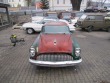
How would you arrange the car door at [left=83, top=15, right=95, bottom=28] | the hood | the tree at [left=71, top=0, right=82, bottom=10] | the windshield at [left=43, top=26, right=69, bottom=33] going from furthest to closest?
the tree at [left=71, top=0, right=82, bottom=10], the car door at [left=83, top=15, right=95, bottom=28], the windshield at [left=43, top=26, right=69, bottom=33], the hood

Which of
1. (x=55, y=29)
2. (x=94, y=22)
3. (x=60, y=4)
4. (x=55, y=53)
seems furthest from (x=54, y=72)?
(x=60, y=4)

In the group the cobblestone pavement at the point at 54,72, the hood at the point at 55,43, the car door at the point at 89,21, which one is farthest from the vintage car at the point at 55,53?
the car door at the point at 89,21

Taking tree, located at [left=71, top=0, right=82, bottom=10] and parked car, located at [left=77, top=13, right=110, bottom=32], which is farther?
tree, located at [left=71, top=0, right=82, bottom=10]

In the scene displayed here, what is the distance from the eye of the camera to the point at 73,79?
245 inches

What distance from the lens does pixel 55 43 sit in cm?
700

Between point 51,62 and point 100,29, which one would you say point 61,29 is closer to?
point 51,62

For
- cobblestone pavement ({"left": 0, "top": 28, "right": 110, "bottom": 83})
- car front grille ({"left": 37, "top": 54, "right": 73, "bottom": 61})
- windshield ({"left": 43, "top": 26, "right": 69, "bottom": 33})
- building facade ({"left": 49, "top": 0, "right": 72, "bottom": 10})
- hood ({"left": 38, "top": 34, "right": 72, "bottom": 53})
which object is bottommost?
cobblestone pavement ({"left": 0, "top": 28, "right": 110, "bottom": 83})

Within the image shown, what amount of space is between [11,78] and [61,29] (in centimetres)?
331

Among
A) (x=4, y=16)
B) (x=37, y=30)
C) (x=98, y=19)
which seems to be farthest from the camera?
(x=4, y=16)

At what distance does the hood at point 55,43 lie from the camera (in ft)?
21.8

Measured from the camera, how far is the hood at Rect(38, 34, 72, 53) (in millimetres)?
6656

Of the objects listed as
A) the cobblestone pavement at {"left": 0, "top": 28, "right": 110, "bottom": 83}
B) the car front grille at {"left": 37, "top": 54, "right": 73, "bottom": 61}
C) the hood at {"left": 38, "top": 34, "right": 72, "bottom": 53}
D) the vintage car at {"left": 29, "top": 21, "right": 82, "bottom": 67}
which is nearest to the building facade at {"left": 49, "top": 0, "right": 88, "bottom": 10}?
the cobblestone pavement at {"left": 0, "top": 28, "right": 110, "bottom": 83}

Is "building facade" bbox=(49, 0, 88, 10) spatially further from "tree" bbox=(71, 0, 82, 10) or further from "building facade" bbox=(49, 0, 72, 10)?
"tree" bbox=(71, 0, 82, 10)

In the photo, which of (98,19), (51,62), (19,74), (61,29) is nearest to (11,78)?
(19,74)
